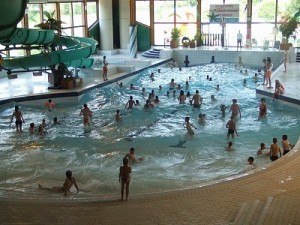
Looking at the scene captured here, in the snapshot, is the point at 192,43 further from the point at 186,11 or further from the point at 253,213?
the point at 253,213

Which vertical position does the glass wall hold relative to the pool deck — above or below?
above

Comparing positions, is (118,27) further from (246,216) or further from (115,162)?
(246,216)

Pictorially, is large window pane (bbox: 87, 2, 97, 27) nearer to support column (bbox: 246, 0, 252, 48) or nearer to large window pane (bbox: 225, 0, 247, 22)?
large window pane (bbox: 225, 0, 247, 22)

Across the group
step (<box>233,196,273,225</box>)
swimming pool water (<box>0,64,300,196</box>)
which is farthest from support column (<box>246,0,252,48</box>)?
step (<box>233,196,273,225</box>)

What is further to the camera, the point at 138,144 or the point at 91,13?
the point at 91,13

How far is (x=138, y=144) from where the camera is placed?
11.7 m

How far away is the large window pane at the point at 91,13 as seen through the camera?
2664 centimetres

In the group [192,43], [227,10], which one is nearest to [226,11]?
[227,10]

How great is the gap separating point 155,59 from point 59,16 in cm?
564

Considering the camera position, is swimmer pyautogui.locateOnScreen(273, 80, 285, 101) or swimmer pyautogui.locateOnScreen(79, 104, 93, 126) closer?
swimmer pyautogui.locateOnScreen(79, 104, 93, 126)

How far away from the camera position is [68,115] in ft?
48.3

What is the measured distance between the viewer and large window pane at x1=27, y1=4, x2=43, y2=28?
21.8m

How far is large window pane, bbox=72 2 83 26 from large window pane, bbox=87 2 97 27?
0.66m

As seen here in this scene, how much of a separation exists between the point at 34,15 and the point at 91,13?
214 inches
